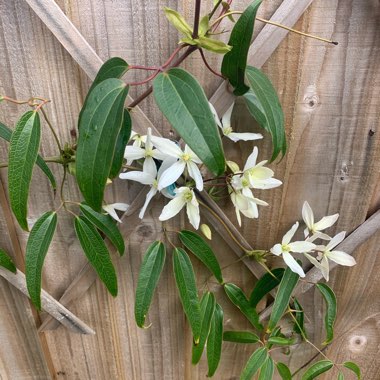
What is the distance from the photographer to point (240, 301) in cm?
73

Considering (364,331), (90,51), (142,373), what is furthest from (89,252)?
(364,331)

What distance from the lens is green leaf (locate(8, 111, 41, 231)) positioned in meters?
0.47

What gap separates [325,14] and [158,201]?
39 cm

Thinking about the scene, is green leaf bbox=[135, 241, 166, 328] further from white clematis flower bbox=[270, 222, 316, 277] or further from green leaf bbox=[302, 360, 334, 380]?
green leaf bbox=[302, 360, 334, 380]

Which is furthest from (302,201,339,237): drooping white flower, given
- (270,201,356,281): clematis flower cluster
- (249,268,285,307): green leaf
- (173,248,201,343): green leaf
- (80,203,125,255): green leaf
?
(80,203,125,255): green leaf

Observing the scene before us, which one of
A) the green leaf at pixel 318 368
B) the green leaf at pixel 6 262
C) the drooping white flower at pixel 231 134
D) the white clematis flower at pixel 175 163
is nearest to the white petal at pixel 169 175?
the white clematis flower at pixel 175 163

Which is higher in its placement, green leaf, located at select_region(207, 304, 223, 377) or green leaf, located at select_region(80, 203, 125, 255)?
green leaf, located at select_region(80, 203, 125, 255)

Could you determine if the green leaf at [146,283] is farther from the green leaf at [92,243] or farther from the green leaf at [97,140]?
the green leaf at [97,140]

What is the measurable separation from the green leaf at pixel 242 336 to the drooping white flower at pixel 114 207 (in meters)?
0.33

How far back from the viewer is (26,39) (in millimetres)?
578

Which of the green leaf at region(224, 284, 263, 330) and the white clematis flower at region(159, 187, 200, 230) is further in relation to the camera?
the green leaf at region(224, 284, 263, 330)

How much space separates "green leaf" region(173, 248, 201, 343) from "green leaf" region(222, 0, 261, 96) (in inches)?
11.4

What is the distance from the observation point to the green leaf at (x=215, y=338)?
72 cm

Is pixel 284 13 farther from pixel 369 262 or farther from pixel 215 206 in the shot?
pixel 369 262
